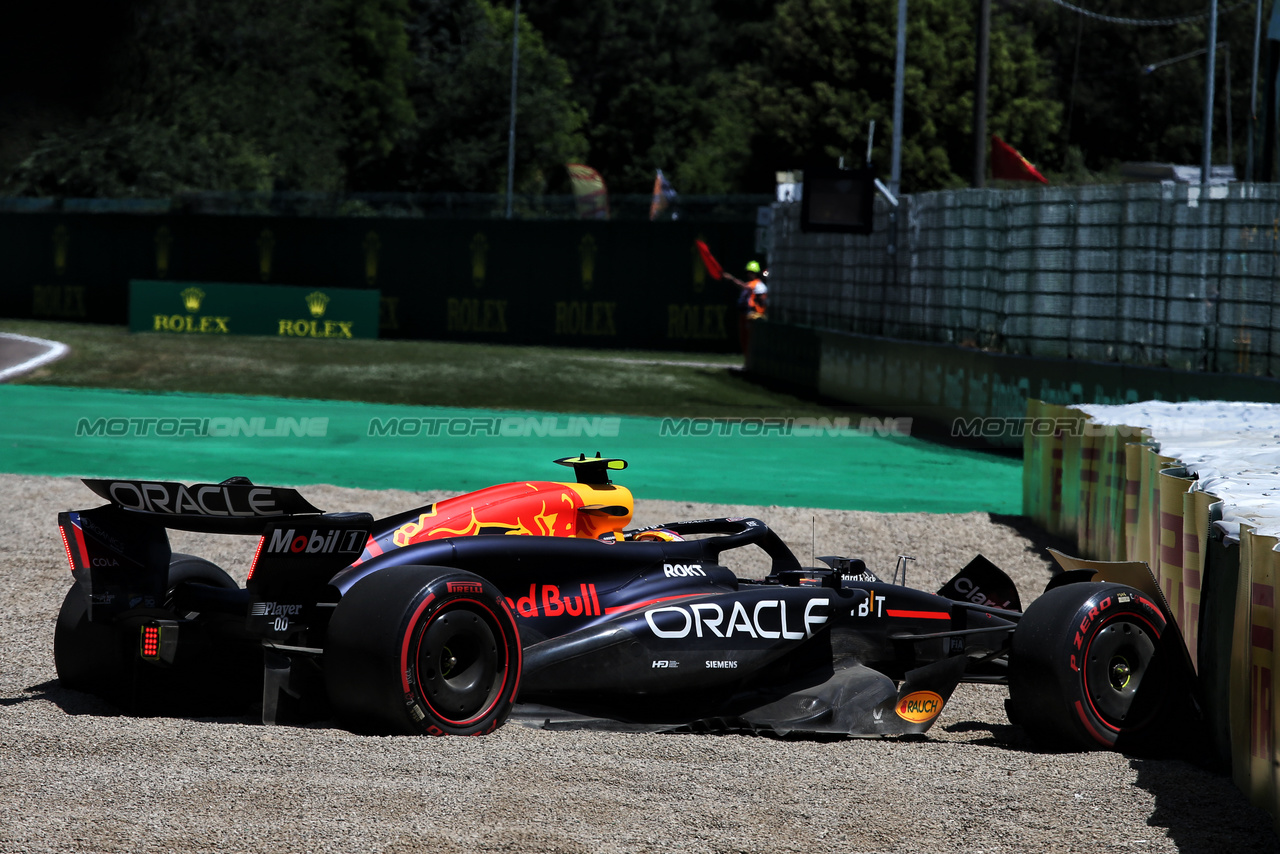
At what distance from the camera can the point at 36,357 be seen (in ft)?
74.8

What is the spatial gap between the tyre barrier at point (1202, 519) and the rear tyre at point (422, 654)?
90.8 inches

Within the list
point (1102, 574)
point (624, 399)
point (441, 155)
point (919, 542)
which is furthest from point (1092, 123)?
point (1102, 574)

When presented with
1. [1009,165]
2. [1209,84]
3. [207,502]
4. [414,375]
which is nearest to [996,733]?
[207,502]

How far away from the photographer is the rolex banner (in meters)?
28.2

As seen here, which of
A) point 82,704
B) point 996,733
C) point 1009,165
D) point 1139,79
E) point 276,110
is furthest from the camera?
point 276,110

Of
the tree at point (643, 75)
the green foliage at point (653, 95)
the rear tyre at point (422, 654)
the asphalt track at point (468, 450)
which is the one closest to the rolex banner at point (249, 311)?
the green foliage at point (653, 95)

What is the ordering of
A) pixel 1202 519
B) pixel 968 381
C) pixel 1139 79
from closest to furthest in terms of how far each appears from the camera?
pixel 1202 519 → pixel 968 381 → pixel 1139 79

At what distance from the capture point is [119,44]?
127 inches

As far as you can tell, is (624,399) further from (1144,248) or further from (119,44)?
(119,44)

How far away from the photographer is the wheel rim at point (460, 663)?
15.2 ft

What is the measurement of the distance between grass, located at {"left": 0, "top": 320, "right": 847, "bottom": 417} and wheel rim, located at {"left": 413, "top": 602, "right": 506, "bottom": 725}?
542 inches

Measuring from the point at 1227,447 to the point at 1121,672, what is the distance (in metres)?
2.48

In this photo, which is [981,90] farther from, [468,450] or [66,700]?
[66,700]

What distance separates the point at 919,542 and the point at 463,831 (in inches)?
272
